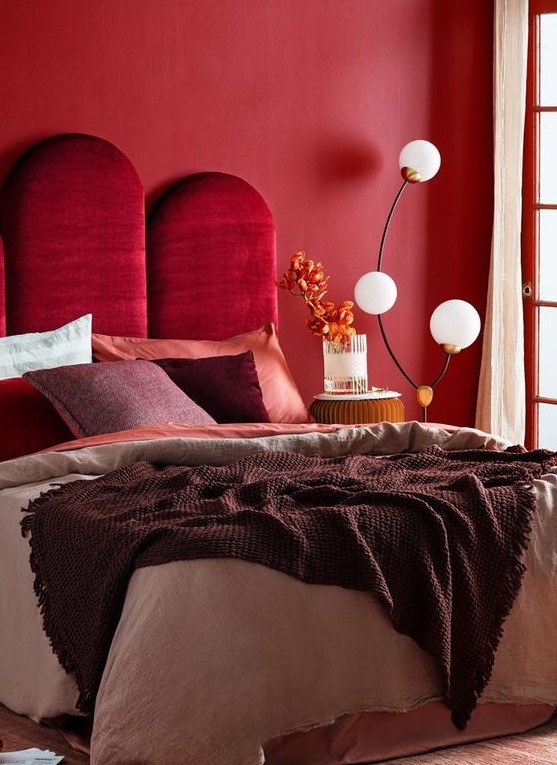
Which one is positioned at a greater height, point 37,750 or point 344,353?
point 344,353

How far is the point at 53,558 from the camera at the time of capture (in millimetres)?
2906

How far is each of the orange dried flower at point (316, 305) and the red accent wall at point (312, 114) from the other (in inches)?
7.6

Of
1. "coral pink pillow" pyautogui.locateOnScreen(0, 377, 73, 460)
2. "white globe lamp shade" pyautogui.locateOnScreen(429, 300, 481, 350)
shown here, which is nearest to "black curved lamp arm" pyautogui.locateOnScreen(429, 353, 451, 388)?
"white globe lamp shade" pyautogui.locateOnScreen(429, 300, 481, 350)

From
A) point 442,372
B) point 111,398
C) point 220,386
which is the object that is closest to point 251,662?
point 111,398

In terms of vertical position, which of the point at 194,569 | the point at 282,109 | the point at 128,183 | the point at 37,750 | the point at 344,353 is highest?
the point at 282,109

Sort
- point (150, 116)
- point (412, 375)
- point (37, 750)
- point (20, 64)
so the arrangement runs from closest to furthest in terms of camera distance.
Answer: point (37, 750) → point (20, 64) → point (150, 116) → point (412, 375)

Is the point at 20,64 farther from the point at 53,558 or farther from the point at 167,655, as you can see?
the point at 167,655

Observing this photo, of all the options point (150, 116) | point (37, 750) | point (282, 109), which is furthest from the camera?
point (282, 109)

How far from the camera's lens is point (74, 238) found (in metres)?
4.68

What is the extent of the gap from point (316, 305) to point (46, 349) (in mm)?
1350

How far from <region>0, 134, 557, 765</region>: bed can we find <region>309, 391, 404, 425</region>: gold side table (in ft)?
2.72

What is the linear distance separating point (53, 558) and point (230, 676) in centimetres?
64

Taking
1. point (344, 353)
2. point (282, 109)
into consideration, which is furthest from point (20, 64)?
point (344, 353)

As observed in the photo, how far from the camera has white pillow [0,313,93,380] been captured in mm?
4266
